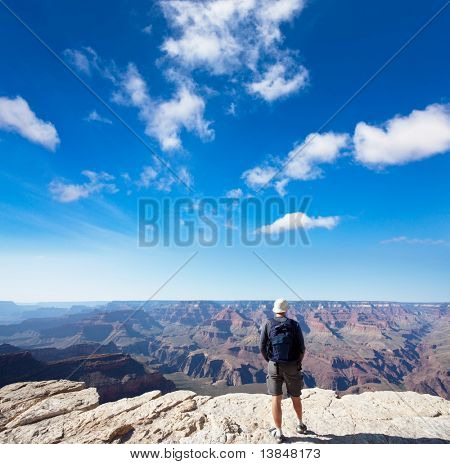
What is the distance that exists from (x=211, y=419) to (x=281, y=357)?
2551 mm

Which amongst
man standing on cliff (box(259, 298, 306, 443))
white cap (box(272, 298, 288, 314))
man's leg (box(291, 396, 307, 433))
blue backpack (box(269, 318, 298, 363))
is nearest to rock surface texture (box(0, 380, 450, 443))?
man's leg (box(291, 396, 307, 433))

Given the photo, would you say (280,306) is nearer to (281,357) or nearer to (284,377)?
(281,357)

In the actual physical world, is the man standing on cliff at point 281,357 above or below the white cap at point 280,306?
below

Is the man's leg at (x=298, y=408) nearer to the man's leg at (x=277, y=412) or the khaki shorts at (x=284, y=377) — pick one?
the khaki shorts at (x=284, y=377)

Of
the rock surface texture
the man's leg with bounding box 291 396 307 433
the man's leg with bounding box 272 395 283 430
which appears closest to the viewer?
the man's leg with bounding box 272 395 283 430

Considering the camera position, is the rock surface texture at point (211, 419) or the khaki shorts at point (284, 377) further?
the rock surface texture at point (211, 419)

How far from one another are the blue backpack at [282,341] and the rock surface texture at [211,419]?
1.38 meters

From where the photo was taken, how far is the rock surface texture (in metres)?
5.06

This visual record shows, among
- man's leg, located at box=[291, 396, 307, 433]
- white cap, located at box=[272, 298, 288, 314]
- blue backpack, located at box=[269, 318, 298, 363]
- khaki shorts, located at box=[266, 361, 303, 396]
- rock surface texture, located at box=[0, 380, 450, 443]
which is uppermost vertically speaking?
white cap, located at box=[272, 298, 288, 314]

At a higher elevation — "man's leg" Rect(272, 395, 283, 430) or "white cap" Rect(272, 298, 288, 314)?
"white cap" Rect(272, 298, 288, 314)

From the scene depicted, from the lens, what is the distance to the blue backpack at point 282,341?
4.63 meters

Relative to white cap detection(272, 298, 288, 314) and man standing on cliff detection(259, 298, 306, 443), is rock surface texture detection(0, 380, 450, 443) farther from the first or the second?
white cap detection(272, 298, 288, 314)

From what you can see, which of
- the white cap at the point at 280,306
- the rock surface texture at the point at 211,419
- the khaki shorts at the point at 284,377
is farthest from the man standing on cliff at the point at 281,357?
the rock surface texture at the point at 211,419
